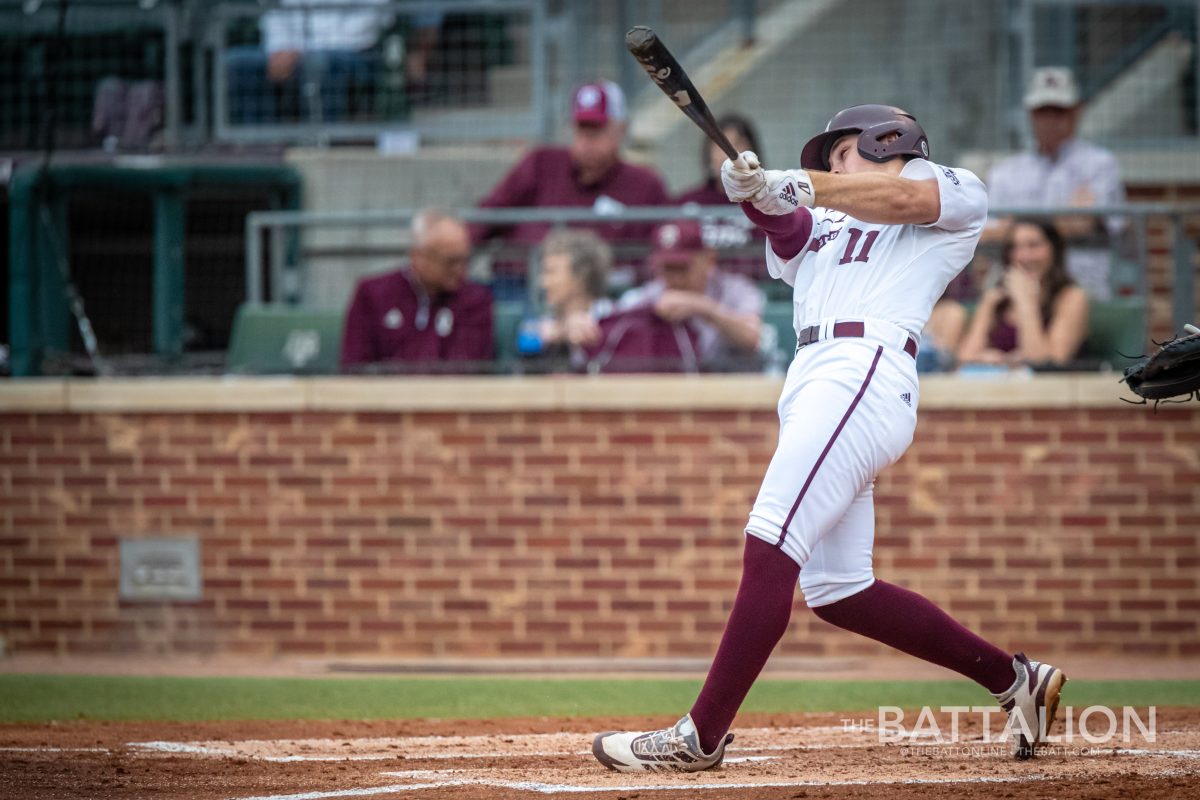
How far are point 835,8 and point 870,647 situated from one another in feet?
15.6

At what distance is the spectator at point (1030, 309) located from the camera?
734 cm

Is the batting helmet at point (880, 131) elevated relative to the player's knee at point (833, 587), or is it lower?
elevated

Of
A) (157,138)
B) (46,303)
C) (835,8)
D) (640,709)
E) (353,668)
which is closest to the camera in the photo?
(640,709)

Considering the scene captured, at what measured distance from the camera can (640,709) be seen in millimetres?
5785

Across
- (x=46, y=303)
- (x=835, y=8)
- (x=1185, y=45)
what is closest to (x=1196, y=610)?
(x=1185, y=45)

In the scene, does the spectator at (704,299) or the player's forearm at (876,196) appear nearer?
the player's forearm at (876,196)

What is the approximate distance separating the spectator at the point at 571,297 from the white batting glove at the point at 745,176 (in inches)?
142

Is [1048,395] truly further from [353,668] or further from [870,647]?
[353,668]

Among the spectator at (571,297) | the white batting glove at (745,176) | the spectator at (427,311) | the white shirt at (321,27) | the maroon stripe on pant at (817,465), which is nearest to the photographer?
the white batting glove at (745,176)

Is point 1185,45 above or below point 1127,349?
above

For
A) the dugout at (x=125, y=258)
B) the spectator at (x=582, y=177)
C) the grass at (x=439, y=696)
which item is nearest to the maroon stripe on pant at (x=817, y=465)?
the grass at (x=439, y=696)

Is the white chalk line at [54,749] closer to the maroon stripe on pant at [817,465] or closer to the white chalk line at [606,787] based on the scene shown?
the white chalk line at [606,787]

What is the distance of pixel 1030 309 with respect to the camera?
293 inches

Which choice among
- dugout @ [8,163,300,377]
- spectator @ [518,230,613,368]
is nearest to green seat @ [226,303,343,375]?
dugout @ [8,163,300,377]
